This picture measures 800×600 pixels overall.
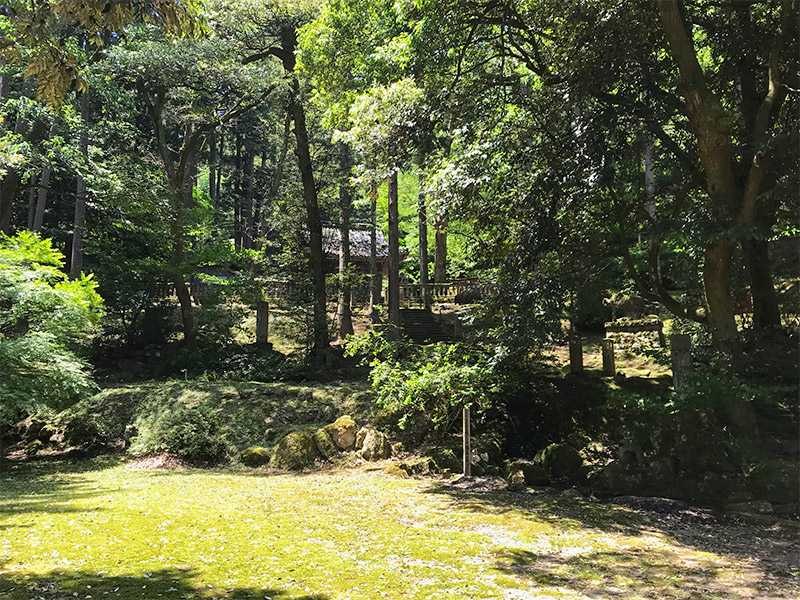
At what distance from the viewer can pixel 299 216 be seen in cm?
1931

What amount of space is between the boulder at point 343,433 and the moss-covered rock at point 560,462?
12.3 feet

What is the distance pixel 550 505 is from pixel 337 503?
2808 mm

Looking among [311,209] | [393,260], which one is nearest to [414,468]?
[393,260]

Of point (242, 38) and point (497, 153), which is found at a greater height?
point (242, 38)

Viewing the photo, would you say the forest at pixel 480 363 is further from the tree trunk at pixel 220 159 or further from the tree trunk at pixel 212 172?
the tree trunk at pixel 212 172

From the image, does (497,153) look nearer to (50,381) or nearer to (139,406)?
(50,381)

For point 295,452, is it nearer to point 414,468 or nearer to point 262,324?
point 414,468

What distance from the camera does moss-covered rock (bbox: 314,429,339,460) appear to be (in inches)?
430

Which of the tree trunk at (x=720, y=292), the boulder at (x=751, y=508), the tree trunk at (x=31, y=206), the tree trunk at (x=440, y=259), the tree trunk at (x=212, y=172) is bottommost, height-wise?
the boulder at (x=751, y=508)

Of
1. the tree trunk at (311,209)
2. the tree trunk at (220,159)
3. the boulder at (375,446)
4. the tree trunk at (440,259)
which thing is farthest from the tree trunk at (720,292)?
the tree trunk at (220,159)

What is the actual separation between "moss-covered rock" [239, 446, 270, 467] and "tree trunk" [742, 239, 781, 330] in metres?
9.04

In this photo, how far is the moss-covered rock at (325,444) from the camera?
1091 centimetres

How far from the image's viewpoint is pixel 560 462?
377 inches

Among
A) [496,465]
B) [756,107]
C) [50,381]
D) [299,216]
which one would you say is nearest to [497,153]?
[756,107]
